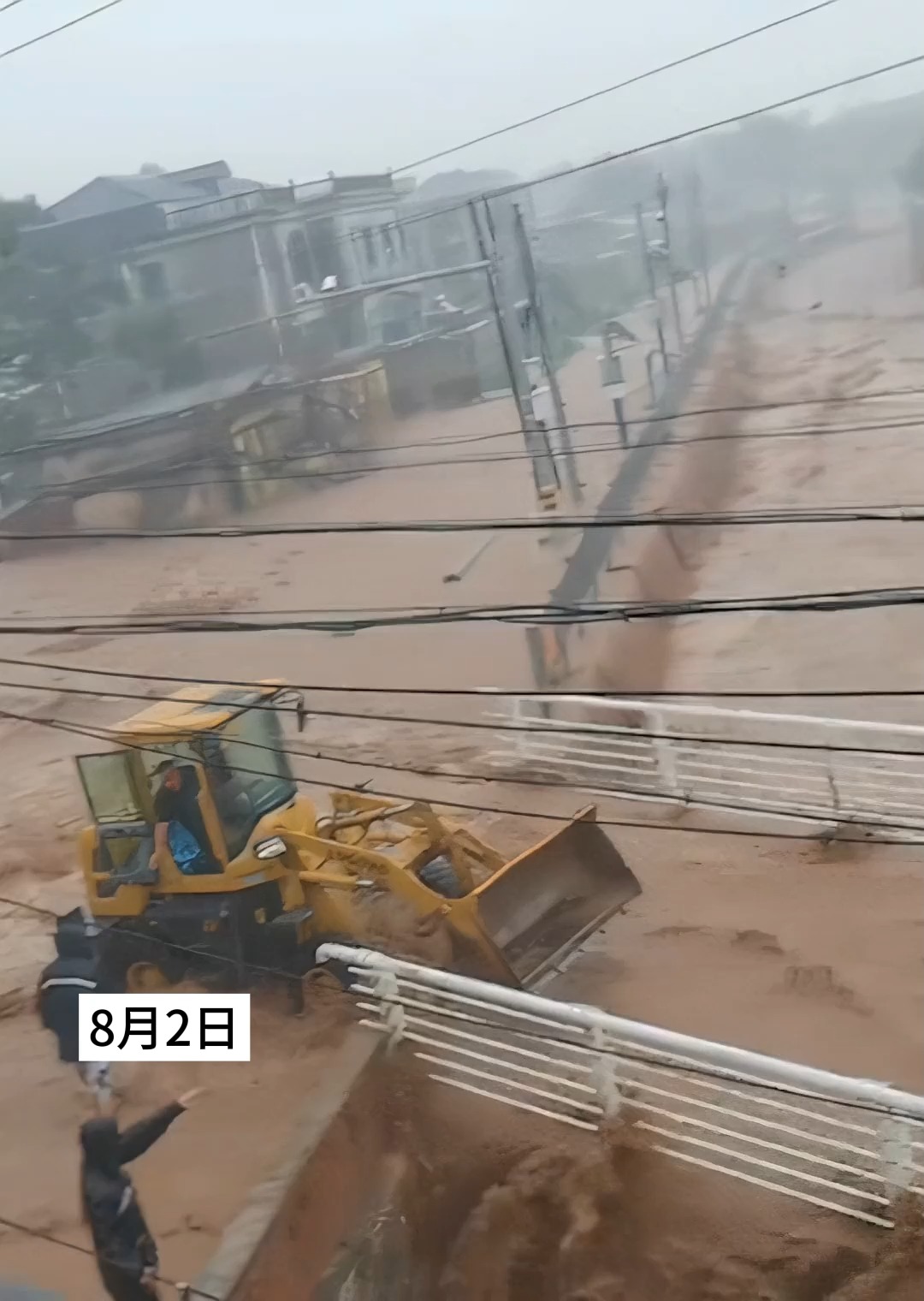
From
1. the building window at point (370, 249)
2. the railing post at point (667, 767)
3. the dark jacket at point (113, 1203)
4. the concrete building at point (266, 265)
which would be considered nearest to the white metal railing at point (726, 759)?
the railing post at point (667, 767)

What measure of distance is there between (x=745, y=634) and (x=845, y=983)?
641 cm

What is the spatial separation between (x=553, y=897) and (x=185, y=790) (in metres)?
1.83

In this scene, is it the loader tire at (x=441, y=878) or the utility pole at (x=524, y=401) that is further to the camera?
the utility pole at (x=524, y=401)

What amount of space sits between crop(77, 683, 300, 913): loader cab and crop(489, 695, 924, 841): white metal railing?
5.24ft

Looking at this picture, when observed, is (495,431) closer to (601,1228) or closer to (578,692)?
(578,692)

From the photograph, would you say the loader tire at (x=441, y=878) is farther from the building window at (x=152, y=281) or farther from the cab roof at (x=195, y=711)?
the building window at (x=152, y=281)

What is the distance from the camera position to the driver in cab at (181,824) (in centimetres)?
549

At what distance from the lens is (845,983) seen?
18.1ft

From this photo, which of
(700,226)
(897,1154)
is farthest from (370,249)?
(897,1154)

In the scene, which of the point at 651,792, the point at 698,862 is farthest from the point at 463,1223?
the point at 651,792

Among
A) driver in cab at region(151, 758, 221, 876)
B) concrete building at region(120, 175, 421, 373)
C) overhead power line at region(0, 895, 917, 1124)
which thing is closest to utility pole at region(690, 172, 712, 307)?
concrete building at region(120, 175, 421, 373)

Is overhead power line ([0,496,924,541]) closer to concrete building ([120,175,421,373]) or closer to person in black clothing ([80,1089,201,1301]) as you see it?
person in black clothing ([80,1089,201,1301])

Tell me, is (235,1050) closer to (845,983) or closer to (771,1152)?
(771,1152)

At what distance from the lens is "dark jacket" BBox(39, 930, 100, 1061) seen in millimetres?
5555
